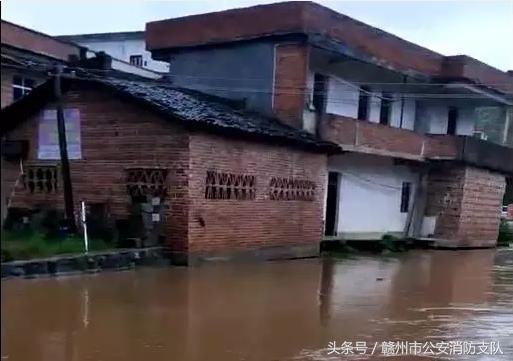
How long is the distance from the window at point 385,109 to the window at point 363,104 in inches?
35.5

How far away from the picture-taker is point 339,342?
7.03 meters

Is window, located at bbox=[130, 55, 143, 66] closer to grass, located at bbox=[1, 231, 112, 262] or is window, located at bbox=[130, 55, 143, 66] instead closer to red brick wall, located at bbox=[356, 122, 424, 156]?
red brick wall, located at bbox=[356, 122, 424, 156]

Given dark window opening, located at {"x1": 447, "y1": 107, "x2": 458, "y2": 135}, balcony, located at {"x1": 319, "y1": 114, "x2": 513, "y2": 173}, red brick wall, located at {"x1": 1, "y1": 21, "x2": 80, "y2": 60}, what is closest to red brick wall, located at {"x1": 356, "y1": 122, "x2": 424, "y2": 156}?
balcony, located at {"x1": 319, "y1": 114, "x2": 513, "y2": 173}

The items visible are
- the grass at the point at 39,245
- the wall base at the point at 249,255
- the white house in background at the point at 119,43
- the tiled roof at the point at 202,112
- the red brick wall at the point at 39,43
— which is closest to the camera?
the grass at the point at 39,245

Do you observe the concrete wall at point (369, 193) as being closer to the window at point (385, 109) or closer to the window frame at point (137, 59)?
the window at point (385, 109)

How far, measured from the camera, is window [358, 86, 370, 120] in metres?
21.1

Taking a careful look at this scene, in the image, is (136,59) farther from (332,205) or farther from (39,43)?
(332,205)

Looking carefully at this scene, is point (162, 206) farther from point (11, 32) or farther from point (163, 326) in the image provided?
point (11, 32)

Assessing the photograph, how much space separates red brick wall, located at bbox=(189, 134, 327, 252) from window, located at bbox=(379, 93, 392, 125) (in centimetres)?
567

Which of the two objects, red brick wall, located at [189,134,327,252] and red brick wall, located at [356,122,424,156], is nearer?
red brick wall, located at [189,134,327,252]

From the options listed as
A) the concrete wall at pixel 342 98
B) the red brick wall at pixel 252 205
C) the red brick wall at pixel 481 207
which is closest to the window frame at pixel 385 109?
the concrete wall at pixel 342 98

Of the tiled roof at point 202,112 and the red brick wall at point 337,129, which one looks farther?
the red brick wall at point 337,129

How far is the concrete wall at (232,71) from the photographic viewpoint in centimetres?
1786

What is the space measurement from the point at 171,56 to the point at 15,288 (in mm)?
12547
